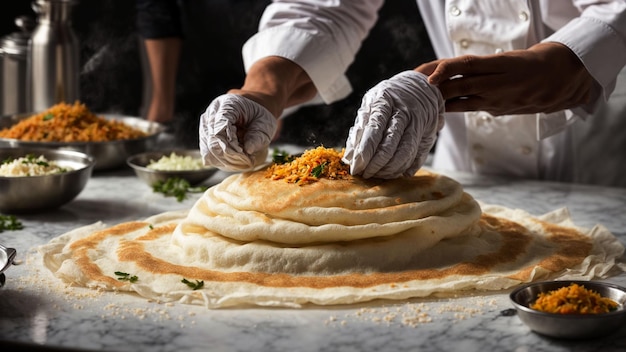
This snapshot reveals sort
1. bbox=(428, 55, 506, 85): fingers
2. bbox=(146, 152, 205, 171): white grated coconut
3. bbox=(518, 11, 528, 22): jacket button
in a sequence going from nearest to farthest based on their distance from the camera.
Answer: bbox=(428, 55, 506, 85): fingers, bbox=(518, 11, 528, 22): jacket button, bbox=(146, 152, 205, 171): white grated coconut

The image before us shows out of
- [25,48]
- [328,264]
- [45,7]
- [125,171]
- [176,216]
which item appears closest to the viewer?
[328,264]

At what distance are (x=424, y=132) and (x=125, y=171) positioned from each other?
4.88ft

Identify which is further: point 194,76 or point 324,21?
point 194,76

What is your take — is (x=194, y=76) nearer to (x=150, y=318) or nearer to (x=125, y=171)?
(x=125, y=171)

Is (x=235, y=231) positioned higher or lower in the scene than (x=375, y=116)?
lower

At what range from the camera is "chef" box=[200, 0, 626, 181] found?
2064 mm

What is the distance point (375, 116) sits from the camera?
2016mm

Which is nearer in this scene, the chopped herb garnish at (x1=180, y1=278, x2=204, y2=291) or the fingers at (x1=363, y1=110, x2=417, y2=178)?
the chopped herb garnish at (x1=180, y1=278, x2=204, y2=291)

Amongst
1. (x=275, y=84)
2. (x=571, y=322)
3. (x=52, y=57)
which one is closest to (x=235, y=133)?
(x=275, y=84)

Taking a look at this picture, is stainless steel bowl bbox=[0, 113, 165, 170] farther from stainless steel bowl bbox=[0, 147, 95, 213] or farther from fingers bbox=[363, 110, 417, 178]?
fingers bbox=[363, 110, 417, 178]

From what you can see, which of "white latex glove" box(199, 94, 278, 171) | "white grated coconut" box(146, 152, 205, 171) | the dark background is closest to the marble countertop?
"white latex glove" box(199, 94, 278, 171)

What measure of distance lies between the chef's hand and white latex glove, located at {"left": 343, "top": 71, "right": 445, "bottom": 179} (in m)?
0.09

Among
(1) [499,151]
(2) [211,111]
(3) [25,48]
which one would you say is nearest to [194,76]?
(3) [25,48]

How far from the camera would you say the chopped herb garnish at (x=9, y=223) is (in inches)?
93.4
